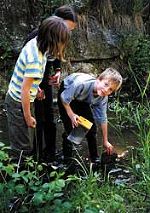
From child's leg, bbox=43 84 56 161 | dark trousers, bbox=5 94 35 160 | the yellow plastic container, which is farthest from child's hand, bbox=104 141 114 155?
dark trousers, bbox=5 94 35 160

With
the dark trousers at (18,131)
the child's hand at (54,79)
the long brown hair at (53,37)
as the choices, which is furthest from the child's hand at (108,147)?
the long brown hair at (53,37)

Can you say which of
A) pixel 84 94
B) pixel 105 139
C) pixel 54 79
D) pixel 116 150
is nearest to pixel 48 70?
pixel 54 79

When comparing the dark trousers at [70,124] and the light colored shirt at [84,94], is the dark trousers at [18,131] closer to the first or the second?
the light colored shirt at [84,94]

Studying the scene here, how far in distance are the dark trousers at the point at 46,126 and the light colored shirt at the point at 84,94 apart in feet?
1.00

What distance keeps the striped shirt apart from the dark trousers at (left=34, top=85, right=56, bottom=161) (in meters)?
0.76

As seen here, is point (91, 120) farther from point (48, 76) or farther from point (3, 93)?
point (3, 93)

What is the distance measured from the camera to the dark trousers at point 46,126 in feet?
14.1

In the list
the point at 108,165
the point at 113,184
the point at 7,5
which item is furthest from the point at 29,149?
the point at 7,5

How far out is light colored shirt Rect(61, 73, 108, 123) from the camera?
4.02 metres

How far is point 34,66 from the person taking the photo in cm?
327

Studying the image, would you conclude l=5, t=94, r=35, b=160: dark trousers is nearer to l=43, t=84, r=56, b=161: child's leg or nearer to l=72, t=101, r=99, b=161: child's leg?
l=72, t=101, r=99, b=161: child's leg

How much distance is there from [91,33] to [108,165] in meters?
4.38

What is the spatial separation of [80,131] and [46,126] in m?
0.50

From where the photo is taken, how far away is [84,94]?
4.08 m
